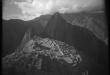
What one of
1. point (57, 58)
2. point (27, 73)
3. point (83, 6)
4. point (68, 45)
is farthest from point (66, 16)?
point (27, 73)

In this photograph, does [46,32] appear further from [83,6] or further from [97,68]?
[97,68]

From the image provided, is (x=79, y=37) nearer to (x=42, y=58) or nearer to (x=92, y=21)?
(x=92, y=21)

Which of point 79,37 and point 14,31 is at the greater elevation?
point 14,31

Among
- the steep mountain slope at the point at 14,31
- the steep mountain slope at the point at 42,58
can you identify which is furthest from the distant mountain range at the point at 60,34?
the steep mountain slope at the point at 42,58

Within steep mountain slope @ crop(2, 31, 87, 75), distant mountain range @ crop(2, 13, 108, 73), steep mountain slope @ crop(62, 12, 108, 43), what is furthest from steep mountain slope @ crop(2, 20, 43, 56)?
steep mountain slope @ crop(62, 12, 108, 43)

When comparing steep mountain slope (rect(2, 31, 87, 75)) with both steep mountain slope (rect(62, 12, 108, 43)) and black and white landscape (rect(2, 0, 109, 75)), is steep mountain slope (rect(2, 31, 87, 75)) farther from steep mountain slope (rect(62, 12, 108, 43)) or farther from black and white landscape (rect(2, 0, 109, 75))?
steep mountain slope (rect(62, 12, 108, 43))

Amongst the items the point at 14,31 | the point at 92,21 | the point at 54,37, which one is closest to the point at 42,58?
the point at 54,37

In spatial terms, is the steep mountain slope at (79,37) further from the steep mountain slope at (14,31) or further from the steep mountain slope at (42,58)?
the steep mountain slope at (14,31)
